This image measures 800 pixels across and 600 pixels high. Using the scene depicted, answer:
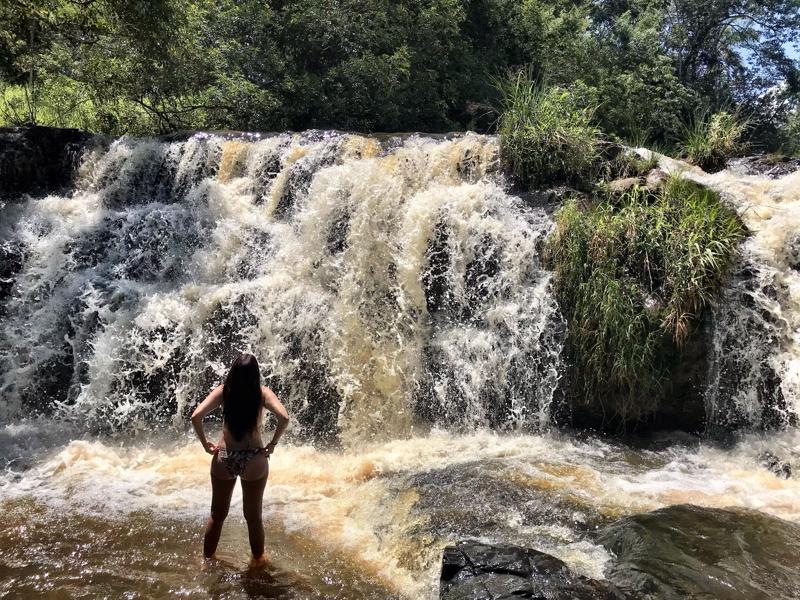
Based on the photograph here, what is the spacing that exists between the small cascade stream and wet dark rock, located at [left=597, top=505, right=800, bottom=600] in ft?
0.16

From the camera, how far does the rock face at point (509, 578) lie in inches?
113

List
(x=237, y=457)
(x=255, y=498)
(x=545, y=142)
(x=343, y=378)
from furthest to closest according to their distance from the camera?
(x=545, y=142) → (x=343, y=378) → (x=255, y=498) → (x=237, y=457)

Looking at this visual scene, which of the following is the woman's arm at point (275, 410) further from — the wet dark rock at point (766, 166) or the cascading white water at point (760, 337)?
the wet dark rock at point (766, 166)

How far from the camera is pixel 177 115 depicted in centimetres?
1230

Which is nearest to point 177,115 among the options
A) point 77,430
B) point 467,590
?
point 77,430

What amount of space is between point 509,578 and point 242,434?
163cm

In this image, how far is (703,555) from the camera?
3.56m

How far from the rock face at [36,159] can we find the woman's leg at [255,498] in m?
8.39

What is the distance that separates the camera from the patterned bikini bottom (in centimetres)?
331

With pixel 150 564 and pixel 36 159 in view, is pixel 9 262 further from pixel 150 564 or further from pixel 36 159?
pixel 150 564

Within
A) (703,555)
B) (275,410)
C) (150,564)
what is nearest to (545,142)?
(703,555)

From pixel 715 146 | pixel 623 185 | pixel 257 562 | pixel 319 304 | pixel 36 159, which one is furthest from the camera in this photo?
pixel 36 159

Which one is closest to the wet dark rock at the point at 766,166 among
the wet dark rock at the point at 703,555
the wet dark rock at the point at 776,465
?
Result: the wet dark rock at the point at 776,465

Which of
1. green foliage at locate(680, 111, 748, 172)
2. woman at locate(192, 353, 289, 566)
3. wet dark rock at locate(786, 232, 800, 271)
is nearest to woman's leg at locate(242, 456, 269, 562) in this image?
woman at locate(192, 353, 289, 566)
